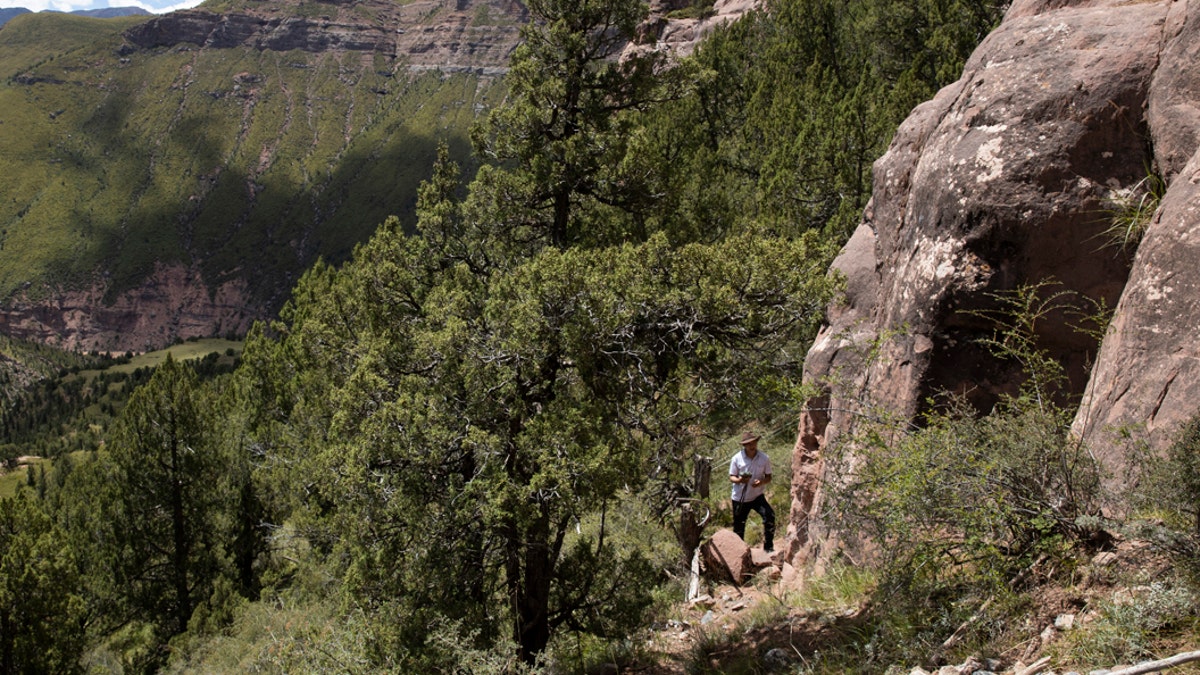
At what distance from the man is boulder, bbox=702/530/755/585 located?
0.39 meters

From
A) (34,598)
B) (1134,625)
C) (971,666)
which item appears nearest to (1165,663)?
(1134,625)

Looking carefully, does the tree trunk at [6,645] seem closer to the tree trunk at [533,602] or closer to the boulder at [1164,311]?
the tree trunk at [533,602]

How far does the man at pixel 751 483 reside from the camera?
9.20 m

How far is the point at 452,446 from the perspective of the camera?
22.1 feet

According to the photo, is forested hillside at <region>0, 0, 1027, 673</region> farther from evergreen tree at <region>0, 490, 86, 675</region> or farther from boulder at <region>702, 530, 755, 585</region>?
evergreen tree at <region>0, 490, 86, 675</region>

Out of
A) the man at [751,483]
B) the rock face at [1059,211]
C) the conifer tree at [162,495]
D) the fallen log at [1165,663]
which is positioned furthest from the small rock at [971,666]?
the conifer tree at [162,495]

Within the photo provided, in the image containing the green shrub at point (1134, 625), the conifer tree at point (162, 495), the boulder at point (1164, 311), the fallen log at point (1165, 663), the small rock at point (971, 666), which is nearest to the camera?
the fallen log at point (1165, 663)

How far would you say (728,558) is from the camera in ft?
28.9

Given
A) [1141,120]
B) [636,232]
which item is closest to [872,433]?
[1141,120]

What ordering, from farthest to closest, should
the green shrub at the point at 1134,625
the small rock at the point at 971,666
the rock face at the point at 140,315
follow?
the rock face at the point at 140,315 < the small rock at the point at 971,666 < the green shrub at the point at 1134,625

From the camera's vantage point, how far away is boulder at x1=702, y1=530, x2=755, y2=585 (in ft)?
28.5

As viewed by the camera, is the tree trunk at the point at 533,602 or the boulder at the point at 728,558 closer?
the tree trunk at the point at 533,602

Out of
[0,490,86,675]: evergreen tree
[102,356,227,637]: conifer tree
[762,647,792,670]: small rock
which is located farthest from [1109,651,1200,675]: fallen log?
[102,356,227,637]: conifer tree

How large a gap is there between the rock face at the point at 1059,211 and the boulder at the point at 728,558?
3.14 m
